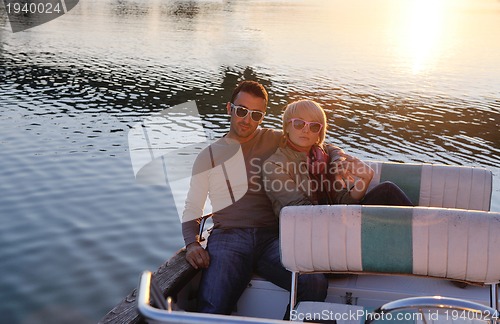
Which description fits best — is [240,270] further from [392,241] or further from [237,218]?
[392,241]

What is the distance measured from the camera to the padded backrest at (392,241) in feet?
12.5

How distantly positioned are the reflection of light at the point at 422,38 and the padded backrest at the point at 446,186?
21.9 meters

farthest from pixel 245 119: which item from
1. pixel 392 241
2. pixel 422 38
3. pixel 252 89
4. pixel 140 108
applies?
pixel 422 38

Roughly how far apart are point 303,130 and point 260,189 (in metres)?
0.55

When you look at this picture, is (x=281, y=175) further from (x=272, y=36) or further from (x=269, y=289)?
(x=272, y=36)

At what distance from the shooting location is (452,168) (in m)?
5.18

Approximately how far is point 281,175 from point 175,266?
1.01 m

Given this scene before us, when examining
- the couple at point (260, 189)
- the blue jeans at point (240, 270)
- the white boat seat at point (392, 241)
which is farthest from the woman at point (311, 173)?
the white boat seat at point (392, 241)

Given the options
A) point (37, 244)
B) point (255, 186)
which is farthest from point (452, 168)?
point (37, 244)

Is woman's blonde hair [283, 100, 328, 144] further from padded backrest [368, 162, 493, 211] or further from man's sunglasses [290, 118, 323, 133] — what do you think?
padded backrest [368, 162, 493, 211]

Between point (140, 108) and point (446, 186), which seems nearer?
point (446, 186)

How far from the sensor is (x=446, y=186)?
514 cm

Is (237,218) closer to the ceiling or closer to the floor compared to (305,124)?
closer to the floor

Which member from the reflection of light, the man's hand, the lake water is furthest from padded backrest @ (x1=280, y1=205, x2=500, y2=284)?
the reflection of light
